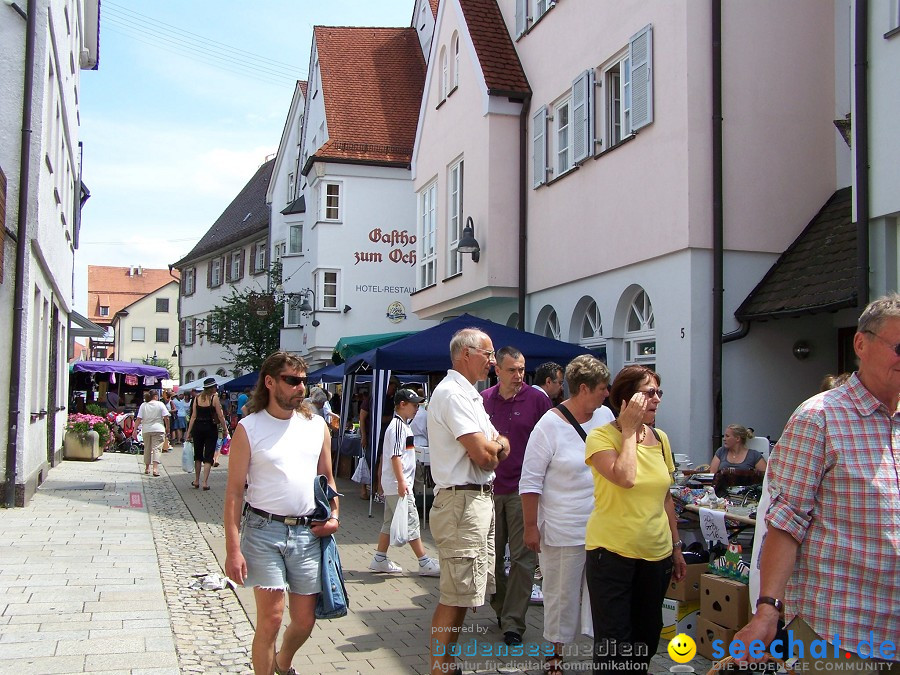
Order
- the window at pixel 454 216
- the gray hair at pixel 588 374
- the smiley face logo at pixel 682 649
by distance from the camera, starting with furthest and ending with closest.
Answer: the window at pixel 454 216, the smiley face logo at pixel 682 649, the gray hair at pixel 588 374

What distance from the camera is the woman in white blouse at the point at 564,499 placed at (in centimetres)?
502

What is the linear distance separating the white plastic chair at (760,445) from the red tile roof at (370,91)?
A: 856 inches

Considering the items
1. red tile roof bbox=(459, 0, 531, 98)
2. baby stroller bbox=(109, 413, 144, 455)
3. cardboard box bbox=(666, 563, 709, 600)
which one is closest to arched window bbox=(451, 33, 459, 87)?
red tile roof bbox=(459, 0, 531, 98)

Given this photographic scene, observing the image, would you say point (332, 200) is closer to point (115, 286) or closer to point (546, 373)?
point (546, 373)

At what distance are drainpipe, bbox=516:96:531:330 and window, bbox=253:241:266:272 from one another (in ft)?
80.4

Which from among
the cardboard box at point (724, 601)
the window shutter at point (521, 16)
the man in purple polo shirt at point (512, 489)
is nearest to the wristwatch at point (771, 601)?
the cardboard box at point (724, 601)

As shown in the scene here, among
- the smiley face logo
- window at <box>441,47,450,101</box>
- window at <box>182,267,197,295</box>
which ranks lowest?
the smiley face logo

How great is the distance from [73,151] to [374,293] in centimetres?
1111

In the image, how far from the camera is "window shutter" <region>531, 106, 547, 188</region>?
1432 centimetres

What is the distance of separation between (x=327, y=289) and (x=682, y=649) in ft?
Result: 80.5

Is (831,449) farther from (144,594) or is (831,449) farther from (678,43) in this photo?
(678,43)

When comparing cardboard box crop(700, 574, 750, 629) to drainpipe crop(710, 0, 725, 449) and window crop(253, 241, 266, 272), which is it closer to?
drainpipe crop(710, 0, 725, 449)

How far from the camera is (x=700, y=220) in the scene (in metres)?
9.98

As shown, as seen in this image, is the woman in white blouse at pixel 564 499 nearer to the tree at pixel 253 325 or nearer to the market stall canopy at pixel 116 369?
the market stall canopy at pixel 116 369
